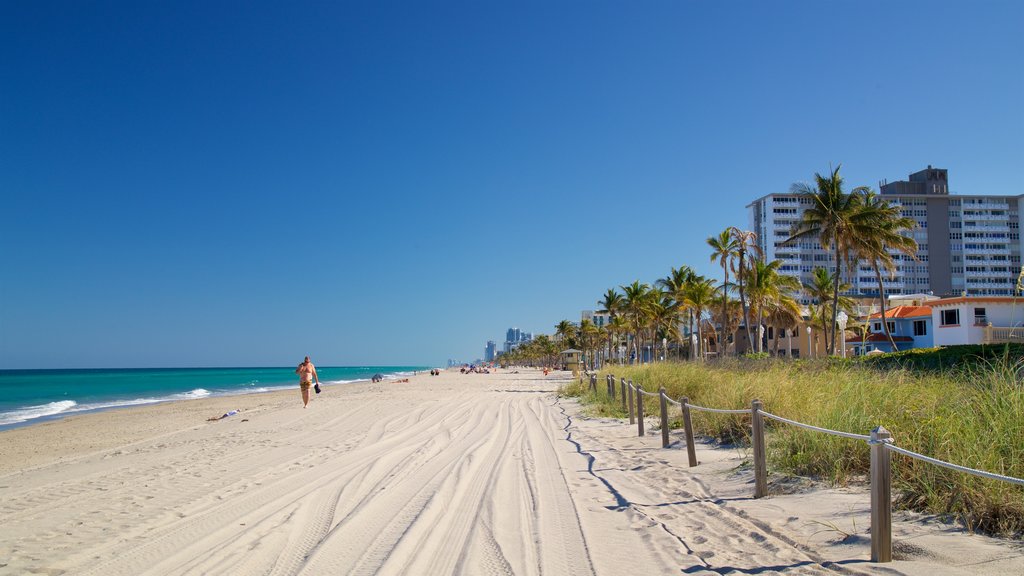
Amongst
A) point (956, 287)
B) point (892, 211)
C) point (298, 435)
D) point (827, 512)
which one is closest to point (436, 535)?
point (827, 512)

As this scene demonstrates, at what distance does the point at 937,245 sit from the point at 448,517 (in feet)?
380

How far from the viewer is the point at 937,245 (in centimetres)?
9844

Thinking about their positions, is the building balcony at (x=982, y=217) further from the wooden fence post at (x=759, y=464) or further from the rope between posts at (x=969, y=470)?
the rope between posts at (x=969, y=470)

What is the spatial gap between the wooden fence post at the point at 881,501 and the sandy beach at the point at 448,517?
0.11 meters

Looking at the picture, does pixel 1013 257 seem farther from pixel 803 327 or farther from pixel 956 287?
pixel 803 327

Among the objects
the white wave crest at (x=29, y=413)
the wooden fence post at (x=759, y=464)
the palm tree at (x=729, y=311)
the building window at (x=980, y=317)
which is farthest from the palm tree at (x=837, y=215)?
the white wave crest at (x=29, y=413)

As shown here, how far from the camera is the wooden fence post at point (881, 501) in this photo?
4.04 m

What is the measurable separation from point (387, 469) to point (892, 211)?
3386 cm

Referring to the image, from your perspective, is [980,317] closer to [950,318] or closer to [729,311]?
[950,318]

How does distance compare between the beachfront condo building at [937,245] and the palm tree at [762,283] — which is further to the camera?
the beachfront condo building at [937,245]

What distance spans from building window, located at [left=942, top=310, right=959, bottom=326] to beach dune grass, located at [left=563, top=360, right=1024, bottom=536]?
32003mm

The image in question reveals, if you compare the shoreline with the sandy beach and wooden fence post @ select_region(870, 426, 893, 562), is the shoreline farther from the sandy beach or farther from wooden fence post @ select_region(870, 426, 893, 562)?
wooden fence post @ select_region(870, 426, 893, 562)

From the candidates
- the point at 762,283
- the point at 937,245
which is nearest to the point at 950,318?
the point at 762,283

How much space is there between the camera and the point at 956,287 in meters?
98.5
